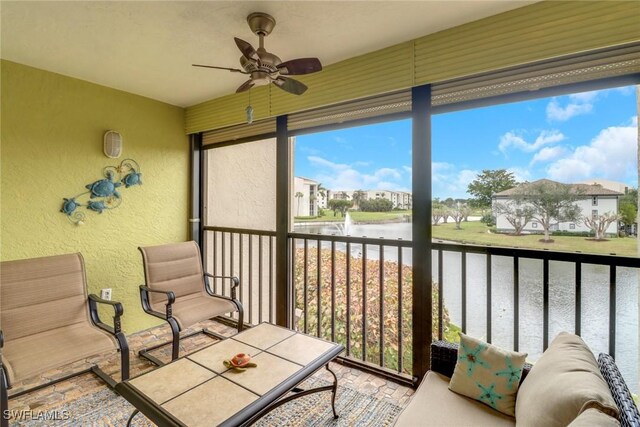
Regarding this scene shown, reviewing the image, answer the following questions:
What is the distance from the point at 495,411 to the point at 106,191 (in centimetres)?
353

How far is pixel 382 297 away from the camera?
2461mm

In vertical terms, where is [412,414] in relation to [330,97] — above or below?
below

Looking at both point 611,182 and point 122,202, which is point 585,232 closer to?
point 611,182

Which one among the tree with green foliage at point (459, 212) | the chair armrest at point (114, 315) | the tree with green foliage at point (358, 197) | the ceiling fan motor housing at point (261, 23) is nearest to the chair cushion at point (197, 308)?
the chair armrest at point (114, 315)

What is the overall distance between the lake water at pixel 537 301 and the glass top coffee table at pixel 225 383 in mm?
1015

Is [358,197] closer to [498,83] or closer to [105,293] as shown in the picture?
[498,83]

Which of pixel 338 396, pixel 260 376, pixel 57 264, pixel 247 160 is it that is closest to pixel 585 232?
pixel 338 396

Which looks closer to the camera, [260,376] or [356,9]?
[260,376]

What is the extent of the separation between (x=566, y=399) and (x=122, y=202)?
3672mm

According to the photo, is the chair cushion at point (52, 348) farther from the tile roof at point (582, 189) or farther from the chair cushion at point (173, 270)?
the tile roof at point (582, 189)

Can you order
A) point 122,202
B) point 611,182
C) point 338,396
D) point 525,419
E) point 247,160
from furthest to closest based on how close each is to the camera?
point 247,160 < point 122,202 < point 338,396 < point 611,182 < point 525,419

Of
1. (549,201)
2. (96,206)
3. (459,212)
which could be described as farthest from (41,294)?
(549,201)

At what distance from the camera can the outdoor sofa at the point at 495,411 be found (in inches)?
35.2

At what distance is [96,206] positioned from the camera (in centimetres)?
296
